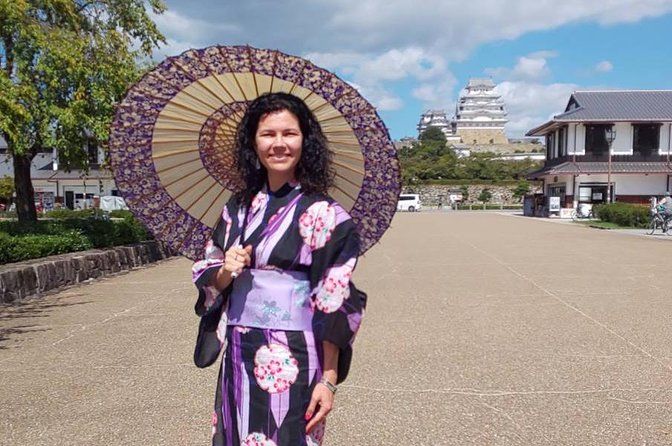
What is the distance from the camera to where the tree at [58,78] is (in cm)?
970

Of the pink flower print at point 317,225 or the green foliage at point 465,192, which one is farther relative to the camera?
the green foliage at point 465,192

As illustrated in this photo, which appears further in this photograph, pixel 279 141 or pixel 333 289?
pixel 279 141

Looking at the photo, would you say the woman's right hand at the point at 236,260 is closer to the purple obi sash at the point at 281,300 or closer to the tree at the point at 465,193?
the purple obi sash at the point at 281,300

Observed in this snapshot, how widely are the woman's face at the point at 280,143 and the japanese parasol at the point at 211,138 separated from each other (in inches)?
7.3

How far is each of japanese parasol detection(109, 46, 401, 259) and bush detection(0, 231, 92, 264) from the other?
7361 millimetres

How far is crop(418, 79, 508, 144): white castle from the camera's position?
11100cm

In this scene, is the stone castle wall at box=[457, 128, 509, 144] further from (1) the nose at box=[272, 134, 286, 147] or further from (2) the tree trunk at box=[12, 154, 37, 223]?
(1) the nose at box=[272, 134, 286, 147]

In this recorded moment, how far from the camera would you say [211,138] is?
7.67 ft

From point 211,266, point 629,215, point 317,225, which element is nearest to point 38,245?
point 211,266

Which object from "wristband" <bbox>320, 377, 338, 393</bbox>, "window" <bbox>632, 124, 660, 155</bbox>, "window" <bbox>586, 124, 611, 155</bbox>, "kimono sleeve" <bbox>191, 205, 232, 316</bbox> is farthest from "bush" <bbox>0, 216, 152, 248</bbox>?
"window" <bbox>632, 124, 660, 155</bbox>

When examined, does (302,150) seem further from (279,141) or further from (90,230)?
(90,230)

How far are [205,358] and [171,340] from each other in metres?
3.84

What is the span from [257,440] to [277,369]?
25cm

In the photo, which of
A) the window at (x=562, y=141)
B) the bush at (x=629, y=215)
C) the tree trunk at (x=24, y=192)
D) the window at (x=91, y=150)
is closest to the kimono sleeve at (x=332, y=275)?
the window at (x=91, y=150)
